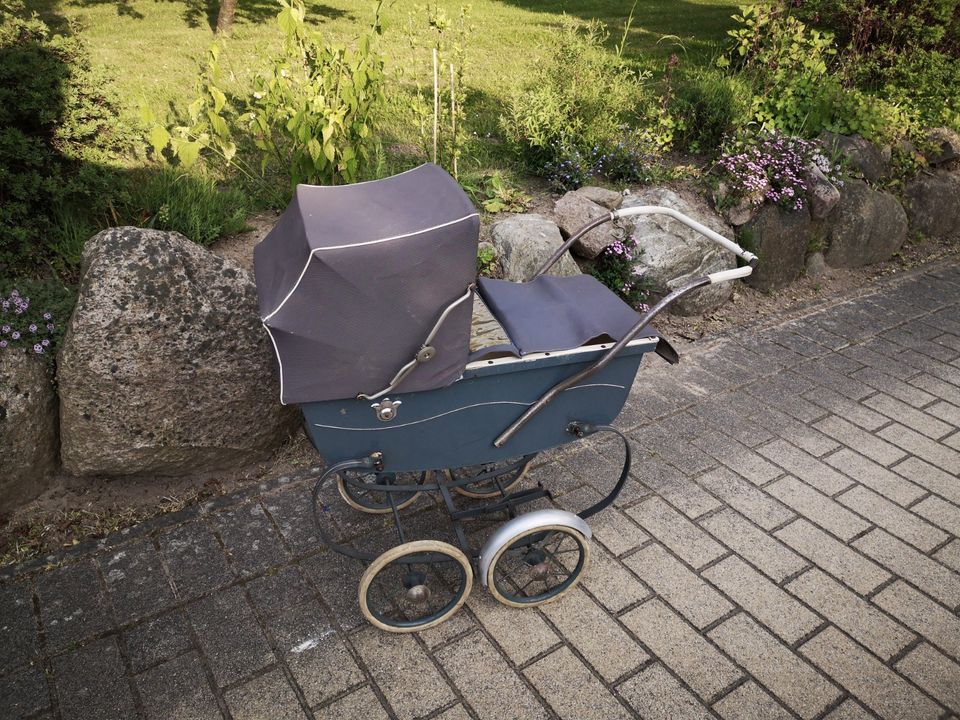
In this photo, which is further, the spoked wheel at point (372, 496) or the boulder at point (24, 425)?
the spoked wheel at point (372, 496)

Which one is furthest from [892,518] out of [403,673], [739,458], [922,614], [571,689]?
[403,673]

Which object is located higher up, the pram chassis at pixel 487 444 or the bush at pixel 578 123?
the bush at pixel 578 123

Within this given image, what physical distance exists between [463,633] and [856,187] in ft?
16.6


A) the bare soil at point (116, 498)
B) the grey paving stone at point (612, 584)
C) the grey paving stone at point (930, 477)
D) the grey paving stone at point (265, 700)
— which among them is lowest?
the bare soil at point (116, 498)

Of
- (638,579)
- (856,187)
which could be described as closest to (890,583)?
(638,579)

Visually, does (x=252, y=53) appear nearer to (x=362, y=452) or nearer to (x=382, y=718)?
(x=362, y=452)

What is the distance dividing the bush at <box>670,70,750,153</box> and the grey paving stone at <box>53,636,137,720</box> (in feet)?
17.1

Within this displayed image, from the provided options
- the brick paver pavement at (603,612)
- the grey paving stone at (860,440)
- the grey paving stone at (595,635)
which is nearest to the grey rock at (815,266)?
the grey paving stone at (860,440)

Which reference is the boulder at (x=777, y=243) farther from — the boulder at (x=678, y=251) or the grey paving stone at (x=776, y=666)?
the grey paving stone at (x=776, y=666)

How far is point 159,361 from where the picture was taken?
3.01m

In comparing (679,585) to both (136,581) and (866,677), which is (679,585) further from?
(136,581)

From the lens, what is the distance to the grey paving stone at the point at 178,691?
234cm

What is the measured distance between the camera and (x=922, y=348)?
187 inches

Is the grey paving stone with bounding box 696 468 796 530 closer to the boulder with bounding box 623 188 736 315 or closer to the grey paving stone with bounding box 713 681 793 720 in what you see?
the grey paving stone with bounding box 713 681 793 720
